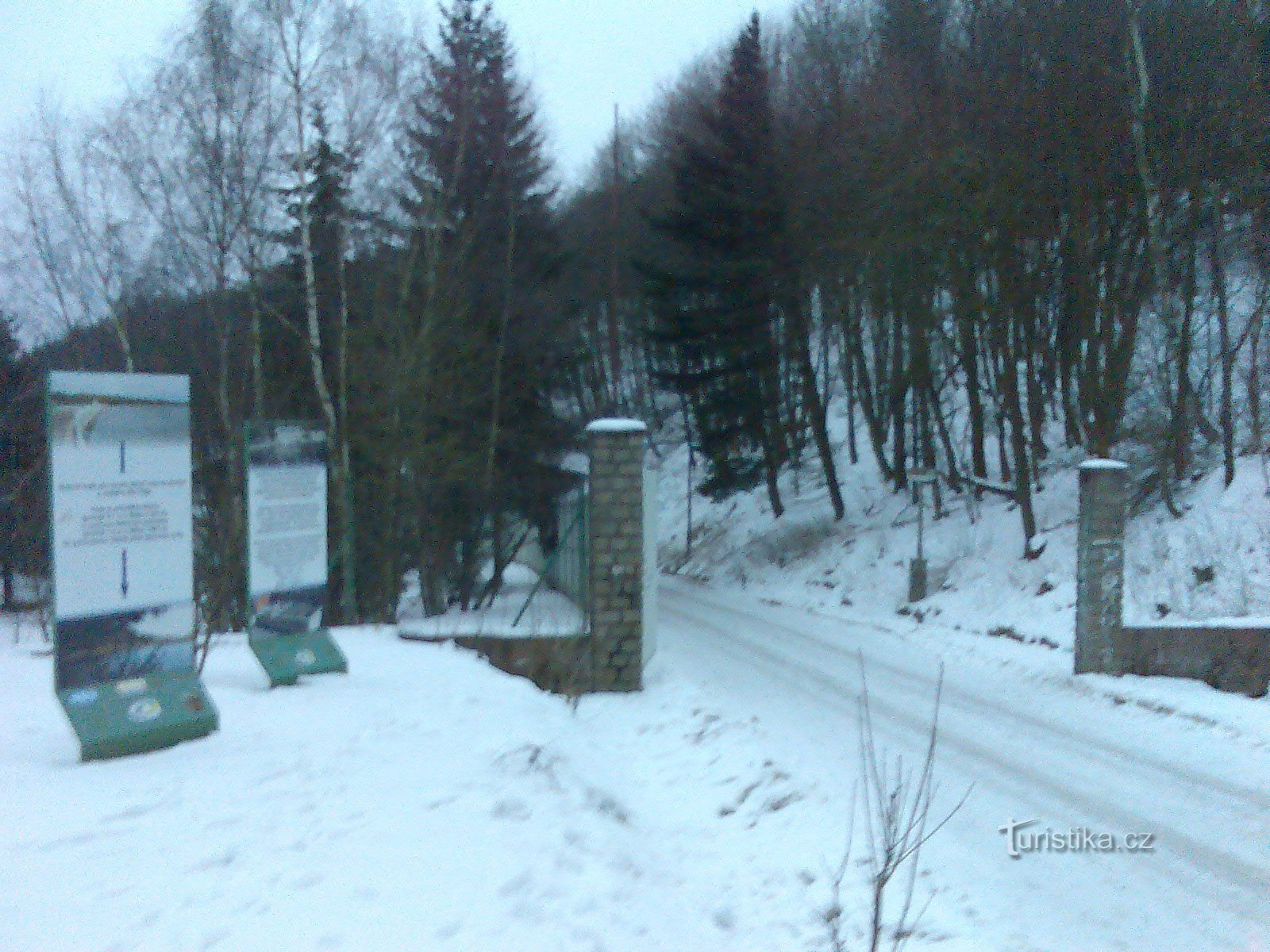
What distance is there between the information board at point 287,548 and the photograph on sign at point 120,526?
149 cm

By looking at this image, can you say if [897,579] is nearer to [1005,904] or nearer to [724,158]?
[724,158]

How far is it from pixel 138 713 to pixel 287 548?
2.41m

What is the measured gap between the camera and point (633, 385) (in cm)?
4653

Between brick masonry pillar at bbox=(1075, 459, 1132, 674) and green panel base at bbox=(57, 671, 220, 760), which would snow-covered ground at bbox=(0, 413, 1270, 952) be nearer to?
green panel base at bbox=(57, 671, 220, 760)

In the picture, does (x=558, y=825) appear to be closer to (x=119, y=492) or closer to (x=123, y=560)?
(x=123, y=560)

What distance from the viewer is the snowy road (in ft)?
19.0

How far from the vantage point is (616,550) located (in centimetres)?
1266

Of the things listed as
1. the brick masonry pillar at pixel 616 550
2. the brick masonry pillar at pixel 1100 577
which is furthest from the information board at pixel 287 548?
the brick masonry pillar at pixel 1100 577

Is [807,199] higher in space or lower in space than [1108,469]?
higher

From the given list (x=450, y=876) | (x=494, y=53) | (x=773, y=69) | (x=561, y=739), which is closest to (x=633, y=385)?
(x=773, y=69)

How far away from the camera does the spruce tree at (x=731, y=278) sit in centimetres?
2759

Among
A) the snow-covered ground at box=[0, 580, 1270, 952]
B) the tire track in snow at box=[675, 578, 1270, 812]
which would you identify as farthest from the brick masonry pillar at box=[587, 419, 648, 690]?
the tire track in snow at box=[675, 578, 1270, 812]

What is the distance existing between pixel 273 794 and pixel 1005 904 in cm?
403

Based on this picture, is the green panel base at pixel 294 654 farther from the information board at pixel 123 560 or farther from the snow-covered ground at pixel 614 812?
the information board at pixel 123 560
